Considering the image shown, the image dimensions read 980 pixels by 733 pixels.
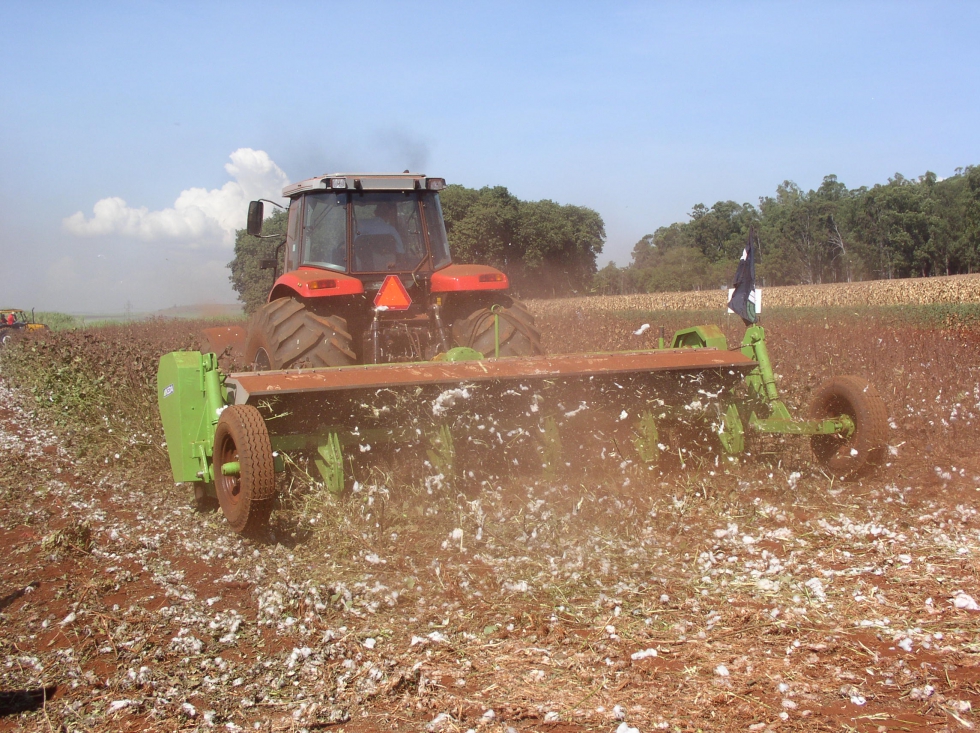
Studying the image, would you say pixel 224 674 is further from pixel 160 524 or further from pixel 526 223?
pixel 526 223

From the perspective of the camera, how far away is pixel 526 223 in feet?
157

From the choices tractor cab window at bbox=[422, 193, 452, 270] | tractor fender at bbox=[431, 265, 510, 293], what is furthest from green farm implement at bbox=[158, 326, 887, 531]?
tractor cab window at bbox=[422, 193, 452, 270]

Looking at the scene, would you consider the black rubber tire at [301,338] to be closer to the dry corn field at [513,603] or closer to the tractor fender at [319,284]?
the tractor fender at [319,284]

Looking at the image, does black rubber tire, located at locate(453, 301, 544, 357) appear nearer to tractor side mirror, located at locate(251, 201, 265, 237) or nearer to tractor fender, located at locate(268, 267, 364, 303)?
tractor fender, located at locate(268, 267, 364, 303)

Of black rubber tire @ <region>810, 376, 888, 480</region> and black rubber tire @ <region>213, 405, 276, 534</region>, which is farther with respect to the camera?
black rubber tire @ <region>810, 376, 888, 480</region>

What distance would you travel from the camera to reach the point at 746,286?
6.13m

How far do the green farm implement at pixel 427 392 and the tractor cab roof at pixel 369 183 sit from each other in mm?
17

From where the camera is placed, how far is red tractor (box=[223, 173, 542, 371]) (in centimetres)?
541

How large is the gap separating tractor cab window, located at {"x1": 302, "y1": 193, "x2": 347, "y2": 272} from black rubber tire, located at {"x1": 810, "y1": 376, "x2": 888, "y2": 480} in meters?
3.45

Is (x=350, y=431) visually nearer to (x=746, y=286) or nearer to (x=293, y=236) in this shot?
(x=293, y=236)

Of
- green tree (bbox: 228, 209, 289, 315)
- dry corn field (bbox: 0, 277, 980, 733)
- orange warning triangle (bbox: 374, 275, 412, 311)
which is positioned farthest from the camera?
green tree (bbox: 228, 209, 289, 315)

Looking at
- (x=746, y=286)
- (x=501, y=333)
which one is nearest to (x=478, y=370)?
(x=501, y=333)

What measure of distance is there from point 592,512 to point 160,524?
274 cm

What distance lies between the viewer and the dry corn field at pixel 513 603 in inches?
106
